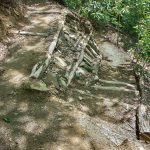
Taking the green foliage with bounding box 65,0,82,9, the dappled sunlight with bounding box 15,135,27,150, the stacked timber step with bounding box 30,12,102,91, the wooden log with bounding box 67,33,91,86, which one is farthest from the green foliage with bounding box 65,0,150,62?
the dappled sunlight with bounding box 15,135,27,150

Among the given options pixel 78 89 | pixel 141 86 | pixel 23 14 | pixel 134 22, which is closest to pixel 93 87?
pixel 78 89

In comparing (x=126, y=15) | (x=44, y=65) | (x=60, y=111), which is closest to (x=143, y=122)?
(x=60, y=111)

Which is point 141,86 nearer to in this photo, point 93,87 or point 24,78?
point 93,87

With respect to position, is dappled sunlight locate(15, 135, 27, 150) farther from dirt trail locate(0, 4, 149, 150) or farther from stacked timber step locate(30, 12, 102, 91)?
stacked timber step locate(30, 12, 102, 91)

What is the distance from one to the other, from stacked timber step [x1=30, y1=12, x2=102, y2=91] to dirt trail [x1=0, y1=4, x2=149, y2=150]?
0.27 meters

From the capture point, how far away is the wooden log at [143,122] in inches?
320

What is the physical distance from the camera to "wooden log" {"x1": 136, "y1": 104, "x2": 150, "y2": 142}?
8125mm

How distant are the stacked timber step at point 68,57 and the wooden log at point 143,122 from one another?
7.10 ft

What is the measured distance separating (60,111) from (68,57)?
12.3ft

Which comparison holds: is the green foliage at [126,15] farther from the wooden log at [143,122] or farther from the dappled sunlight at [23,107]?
the dappled sunlight at [23,107]

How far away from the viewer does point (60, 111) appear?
24.8 ft

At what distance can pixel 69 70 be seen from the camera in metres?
10.1

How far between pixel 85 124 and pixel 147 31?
21.3 feet

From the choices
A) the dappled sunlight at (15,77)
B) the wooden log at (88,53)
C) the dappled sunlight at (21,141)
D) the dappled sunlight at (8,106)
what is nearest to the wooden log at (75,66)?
the wooden log at (88,53)
